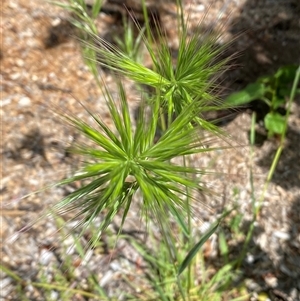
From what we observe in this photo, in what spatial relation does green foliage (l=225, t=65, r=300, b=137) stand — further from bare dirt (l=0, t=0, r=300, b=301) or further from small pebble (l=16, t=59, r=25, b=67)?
small pebble (l=16, t=59, r=25, b=67)

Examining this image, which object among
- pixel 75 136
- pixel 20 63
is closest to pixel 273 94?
pixel 75 136

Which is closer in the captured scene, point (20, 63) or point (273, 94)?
point (273, 94)

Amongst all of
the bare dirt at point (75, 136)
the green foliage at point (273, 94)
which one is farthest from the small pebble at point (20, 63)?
the green foliage at point (273, 94)

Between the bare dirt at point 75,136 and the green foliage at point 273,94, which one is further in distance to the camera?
the green foliage at point 273,94

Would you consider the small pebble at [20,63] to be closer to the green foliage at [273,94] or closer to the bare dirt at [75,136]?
the bare dirt at [75,136]

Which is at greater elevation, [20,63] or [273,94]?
[20,63]

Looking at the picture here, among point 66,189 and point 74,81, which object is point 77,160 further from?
point 74,81

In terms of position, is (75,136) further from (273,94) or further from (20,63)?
(273,94)
